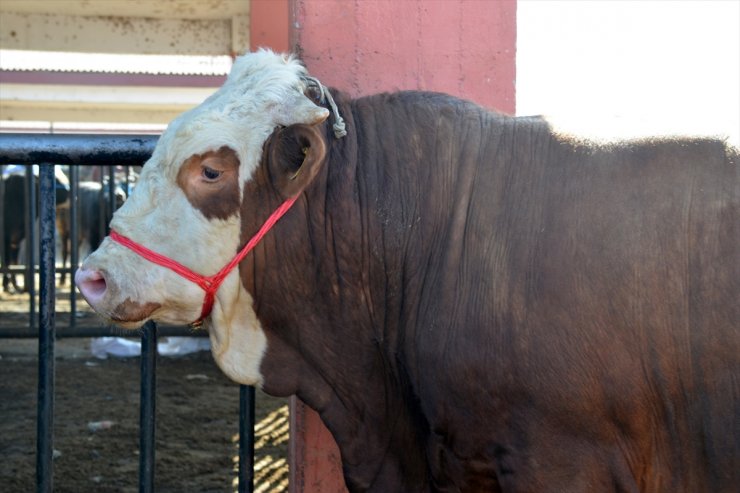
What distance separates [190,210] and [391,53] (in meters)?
1.22

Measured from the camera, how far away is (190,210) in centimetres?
266

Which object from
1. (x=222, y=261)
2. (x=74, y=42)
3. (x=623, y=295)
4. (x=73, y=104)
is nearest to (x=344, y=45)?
(x=222, y=261)

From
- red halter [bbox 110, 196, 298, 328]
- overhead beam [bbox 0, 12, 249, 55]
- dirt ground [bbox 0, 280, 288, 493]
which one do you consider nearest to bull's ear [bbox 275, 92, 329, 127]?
red halter [bbox 110, 196, 298, 328]

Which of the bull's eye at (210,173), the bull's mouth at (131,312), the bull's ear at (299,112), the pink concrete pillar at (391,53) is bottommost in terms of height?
the bull's mouth at (131,312)

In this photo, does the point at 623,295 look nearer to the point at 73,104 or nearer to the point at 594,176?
the point at 594,176

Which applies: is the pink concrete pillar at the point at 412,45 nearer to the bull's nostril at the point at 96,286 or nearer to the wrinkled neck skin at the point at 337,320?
the wrinkled neck skin at the point at 337,320

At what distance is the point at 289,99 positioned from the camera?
8.79 feet

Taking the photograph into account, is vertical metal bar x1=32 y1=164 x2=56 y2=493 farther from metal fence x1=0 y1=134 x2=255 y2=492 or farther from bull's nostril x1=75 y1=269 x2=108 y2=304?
bull's nostril x1=75 y1=269 x2=108 y2=304

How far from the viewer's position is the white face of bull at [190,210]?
2.64 metres

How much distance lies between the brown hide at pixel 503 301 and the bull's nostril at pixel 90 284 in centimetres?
41

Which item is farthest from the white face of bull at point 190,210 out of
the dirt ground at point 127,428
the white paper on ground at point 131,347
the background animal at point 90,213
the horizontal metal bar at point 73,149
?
the background animal at point 90,213

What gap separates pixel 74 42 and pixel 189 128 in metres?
9.60

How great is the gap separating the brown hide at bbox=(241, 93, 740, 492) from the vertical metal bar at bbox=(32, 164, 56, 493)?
773 mm

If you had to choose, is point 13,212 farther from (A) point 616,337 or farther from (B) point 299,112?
(A) point 616,337
